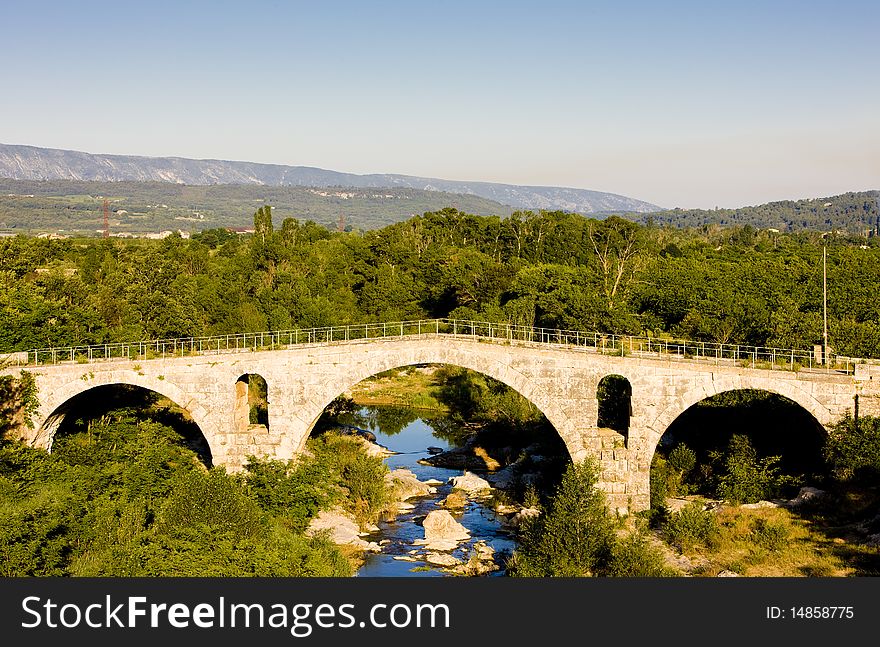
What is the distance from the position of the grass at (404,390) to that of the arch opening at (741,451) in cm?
2496

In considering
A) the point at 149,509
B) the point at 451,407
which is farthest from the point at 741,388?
the point at 451,407

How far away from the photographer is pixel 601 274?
281ft

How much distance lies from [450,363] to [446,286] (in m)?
38.7

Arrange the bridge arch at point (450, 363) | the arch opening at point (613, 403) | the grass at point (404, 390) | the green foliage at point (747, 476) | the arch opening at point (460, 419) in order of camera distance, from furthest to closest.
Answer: the grass at point (404, 390)
the arch opening at point (460, 419)
the arch opening at point (613, 403)
the bridge arch at point (450, 363)
the green foliage at point (747, 476)

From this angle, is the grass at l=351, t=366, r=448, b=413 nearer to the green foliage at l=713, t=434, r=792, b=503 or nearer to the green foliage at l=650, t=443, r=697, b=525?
the green foliage at l=650, t=443, r=697, b=525

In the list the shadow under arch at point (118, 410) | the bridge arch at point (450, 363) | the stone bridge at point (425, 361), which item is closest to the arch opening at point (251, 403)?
the stone bridge at point (425, 361)

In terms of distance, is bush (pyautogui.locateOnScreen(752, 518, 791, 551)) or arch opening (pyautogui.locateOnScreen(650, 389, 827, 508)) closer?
bush (pyautogui.locateOnScreen(752, 518, 791, 551))

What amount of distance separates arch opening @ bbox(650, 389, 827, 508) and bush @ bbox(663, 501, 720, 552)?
9.14 feet

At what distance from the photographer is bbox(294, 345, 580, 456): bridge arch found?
1593 inches

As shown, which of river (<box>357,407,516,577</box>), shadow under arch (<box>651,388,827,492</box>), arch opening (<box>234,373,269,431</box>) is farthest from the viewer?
arch opening (<box>234,373,269,431</box>)

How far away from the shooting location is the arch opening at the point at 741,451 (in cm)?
3981

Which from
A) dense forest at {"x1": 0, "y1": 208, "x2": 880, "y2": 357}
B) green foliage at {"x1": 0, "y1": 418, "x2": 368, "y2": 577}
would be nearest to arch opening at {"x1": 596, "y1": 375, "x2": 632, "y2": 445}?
dense forest at {"x1": 0, "y1": 208, "x2": 880, "y2": 357}

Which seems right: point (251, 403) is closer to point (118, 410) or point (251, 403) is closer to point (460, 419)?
point (118, 410)

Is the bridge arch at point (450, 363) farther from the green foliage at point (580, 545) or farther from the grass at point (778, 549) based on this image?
the grass at point (778, 549)
